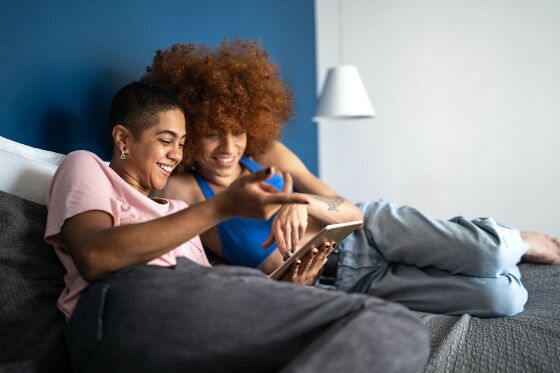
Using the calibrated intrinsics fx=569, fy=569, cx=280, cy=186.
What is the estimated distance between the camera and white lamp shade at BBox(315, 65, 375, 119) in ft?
9.98

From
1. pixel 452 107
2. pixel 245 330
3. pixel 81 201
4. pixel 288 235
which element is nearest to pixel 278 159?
pixel 288 235

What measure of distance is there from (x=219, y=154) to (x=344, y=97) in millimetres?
1455

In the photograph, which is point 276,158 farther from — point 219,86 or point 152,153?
point 152,153

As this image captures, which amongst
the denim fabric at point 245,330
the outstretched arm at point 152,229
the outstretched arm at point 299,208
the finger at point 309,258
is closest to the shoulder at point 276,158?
the outstretched arm at point 299,208

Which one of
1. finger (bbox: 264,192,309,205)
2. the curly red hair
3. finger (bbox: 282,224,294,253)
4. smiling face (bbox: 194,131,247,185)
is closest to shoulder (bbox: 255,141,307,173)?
the curly red hair

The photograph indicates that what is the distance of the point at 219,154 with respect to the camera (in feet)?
5.76

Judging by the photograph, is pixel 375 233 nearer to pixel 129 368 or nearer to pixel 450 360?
pixel 450 360

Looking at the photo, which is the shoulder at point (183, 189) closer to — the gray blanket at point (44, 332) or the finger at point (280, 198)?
the gray blanket at point (44, 332)

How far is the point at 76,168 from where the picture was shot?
1070mm

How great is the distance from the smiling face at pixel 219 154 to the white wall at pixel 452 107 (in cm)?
201

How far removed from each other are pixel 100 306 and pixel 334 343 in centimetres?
38

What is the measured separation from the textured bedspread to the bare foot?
1.26 feet

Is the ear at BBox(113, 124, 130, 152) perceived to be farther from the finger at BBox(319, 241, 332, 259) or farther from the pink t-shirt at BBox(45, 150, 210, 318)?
the finger at BBox(319, 241, 332, 259)

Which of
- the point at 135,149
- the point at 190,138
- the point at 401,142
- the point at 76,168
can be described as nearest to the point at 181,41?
the point at 190,138
